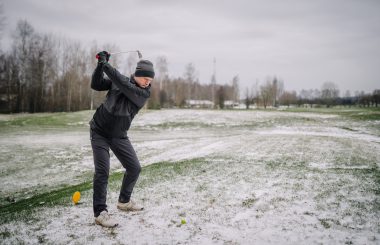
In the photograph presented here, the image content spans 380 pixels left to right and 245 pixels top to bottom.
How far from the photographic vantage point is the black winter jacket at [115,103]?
4.53 metres

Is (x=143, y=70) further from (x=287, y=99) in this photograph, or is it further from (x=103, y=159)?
(x=287, y=99)

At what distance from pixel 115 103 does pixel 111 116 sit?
0.20 meters

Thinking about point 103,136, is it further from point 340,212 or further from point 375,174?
point 375,174

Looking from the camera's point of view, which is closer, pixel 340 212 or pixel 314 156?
pixel 340 212

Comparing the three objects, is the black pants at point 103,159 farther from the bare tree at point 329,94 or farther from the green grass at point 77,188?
the bare tree at point 329,94

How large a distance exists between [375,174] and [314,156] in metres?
2.38

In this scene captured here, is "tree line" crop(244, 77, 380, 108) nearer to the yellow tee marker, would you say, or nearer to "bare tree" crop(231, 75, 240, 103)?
"bare tree" crop(231, 75, 240, 103)

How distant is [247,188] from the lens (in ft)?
21.0

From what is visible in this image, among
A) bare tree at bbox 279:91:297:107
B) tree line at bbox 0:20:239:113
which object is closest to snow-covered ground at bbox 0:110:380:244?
tree line at bbox 0:20:239:113

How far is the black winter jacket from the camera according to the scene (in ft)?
14.9

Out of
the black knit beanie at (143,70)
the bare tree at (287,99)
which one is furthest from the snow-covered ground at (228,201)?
the bare tree at (287,99)

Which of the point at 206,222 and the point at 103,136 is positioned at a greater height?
the point at 103,136

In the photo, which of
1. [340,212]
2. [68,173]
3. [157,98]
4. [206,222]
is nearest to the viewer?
[206,222]

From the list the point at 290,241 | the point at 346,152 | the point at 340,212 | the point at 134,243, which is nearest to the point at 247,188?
the point at 340,212
